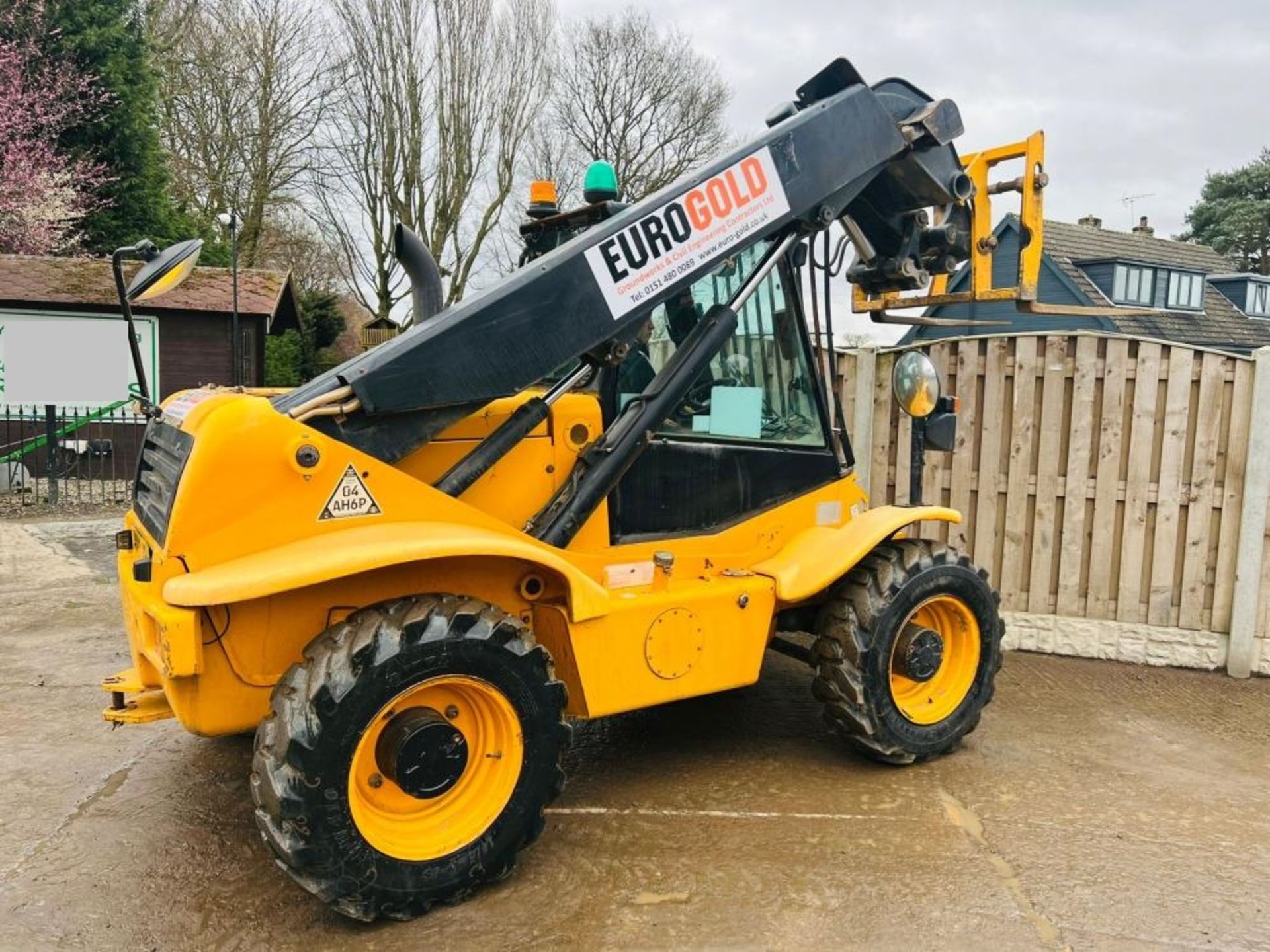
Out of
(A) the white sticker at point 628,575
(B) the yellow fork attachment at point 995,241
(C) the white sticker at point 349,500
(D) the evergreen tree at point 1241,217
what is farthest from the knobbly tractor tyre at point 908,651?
(D) the evergreen tree at point 1241,217

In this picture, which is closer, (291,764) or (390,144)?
(291,764)

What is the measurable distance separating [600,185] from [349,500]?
1.91 m

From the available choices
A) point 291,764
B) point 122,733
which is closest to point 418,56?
point 122,733

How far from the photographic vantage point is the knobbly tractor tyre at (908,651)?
3967 mm

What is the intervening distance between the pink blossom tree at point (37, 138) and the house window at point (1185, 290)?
30471 millimetres

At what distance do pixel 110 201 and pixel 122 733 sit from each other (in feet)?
61.5

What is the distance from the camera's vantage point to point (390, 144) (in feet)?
78.9

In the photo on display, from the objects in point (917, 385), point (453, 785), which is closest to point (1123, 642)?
point (917, 385)

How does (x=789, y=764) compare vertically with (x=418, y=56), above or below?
below

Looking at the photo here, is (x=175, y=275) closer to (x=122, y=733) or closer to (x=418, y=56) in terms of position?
(x=122, y=733)

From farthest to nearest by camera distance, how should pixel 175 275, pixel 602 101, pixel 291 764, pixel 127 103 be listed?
1. pixel 602 101
2. pixel 127 103
3. pixel 175 275
4. pixel 291 764

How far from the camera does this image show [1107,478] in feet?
19.3

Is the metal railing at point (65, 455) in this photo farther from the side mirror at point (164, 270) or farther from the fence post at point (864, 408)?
the side mirror at point (164, 270)

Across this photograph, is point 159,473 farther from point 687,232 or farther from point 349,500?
point 687,232
